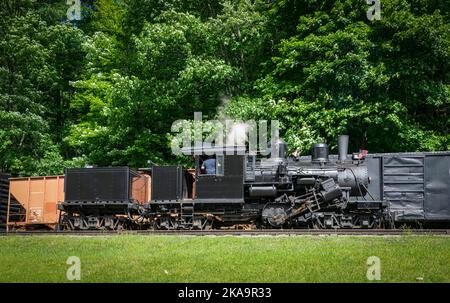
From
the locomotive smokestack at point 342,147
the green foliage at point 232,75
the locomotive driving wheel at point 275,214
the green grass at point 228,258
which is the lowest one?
the green grass at point 228,258

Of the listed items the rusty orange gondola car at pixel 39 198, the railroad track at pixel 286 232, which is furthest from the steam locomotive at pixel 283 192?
the rusty orange gondola car at pixel 39 198

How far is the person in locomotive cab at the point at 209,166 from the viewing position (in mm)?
16344

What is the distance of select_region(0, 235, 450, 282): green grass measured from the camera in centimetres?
910

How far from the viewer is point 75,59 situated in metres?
32.2

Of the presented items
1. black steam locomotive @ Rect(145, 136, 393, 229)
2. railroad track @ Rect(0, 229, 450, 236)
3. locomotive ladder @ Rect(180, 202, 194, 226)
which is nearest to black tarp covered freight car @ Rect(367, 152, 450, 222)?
black steam locomotive @ Rect(145, 136, 393, 229)

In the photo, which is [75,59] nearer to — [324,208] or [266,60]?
[266,60]

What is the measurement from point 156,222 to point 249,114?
6.82 m

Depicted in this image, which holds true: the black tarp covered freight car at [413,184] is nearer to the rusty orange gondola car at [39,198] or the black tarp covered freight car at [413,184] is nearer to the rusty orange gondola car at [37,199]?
the rusty orange gondola car at [39,198]

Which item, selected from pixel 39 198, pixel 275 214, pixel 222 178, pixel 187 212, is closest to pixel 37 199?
pixel 39 198

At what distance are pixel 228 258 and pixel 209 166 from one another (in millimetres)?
5974

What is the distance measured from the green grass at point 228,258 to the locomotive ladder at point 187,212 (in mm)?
2479

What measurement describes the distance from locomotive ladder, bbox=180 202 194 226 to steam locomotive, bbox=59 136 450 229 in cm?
3

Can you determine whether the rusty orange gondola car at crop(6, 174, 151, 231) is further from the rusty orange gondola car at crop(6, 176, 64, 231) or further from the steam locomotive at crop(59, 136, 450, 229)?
the steam locomotive at crop(59, 136, 450, 229)

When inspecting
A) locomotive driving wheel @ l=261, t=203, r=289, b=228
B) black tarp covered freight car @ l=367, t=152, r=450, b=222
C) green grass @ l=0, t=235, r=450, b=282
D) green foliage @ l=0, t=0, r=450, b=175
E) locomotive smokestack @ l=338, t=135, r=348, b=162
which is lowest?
green grass @ l=0, t=235, r=450, b=282
